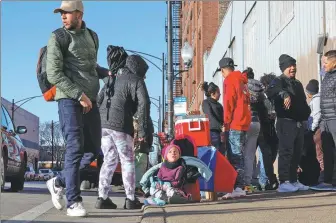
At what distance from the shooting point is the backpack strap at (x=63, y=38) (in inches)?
203

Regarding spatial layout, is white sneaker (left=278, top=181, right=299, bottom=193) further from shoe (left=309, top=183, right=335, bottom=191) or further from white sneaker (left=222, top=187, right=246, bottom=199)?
white sneaker (left=222, top=187, right=246, bottom=199)

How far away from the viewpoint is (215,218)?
495 cm

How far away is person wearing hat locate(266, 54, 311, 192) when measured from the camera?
7.67 meters

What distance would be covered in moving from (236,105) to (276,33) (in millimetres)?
7199

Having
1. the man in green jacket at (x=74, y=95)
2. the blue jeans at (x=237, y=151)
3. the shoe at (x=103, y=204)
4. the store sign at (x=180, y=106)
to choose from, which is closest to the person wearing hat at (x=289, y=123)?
the blue jeans at (x=237, y=151)

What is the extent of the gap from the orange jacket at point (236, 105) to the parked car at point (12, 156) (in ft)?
14.2

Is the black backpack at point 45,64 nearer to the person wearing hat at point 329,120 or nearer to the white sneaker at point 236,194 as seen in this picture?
the white sneaker at point 236,194

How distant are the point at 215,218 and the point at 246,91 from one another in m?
3.00

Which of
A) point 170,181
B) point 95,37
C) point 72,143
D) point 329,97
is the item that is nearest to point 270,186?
point 329,97

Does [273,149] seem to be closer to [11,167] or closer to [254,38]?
[11,167]

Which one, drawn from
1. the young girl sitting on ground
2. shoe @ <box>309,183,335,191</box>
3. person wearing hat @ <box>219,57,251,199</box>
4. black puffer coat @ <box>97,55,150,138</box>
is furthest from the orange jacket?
black puffer coat @ <box>97,55,150,138</box>

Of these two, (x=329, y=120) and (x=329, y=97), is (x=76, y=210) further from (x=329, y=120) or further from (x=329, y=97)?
(x=329, y=97)

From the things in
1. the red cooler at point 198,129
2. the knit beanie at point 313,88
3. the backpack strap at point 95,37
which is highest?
the backpack strap at point 95,37

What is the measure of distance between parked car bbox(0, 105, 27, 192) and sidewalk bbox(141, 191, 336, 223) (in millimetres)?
4921
